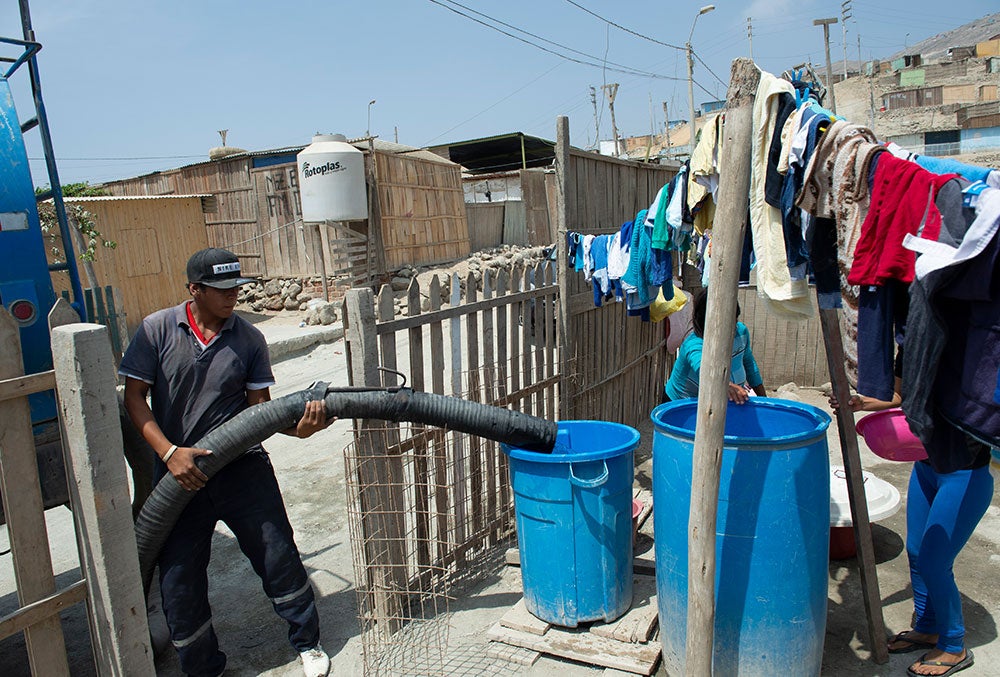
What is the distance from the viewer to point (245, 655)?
11.4 ft

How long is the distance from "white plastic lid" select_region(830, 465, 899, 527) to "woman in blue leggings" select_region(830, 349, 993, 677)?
0.79 metres

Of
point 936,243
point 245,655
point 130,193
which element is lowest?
point 245,655

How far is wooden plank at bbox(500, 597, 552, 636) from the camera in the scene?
133 inches

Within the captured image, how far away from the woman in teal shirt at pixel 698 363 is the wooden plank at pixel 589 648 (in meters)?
1.75

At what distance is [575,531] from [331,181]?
12932mm

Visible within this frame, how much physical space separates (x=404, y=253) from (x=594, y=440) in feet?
45.2

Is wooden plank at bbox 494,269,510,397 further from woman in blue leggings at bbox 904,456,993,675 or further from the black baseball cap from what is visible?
woman in blue leggings at bbox 904,456,993,675

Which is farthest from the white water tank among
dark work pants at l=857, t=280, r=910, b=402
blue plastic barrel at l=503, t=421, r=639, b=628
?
dark work pants at l=857, t=280, r=910, b=402

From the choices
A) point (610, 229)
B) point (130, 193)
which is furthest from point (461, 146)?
point (610, 229)

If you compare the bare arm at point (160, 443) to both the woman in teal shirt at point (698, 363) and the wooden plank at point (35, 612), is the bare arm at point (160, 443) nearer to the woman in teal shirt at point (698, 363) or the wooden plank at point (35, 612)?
the wooden plank at point (35, 612)

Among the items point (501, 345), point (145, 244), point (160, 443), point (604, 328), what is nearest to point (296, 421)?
point (160, 443)

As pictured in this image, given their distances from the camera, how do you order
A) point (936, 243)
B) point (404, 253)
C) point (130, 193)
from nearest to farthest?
point (936, 243) < point (404, 253) < point (130, 193)

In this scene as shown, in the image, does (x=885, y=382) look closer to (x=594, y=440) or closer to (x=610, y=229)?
(x=594, y=440)

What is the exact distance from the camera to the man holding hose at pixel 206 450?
304cm
